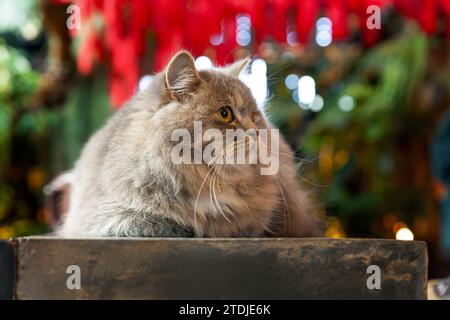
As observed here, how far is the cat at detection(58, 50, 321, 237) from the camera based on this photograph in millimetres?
1302

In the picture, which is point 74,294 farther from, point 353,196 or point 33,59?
point 33,59

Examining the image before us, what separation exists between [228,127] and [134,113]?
285mm

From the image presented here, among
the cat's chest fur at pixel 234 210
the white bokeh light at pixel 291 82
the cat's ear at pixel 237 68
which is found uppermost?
the white bokeh light at pixel 291 82

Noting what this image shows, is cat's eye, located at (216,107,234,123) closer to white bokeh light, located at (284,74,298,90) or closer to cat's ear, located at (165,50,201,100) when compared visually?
cat's ear, located at (165,50,201,100)

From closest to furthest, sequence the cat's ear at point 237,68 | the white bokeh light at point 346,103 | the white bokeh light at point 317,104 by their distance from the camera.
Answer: the cat's ear at point 237,68
the white bokeh light at point 346,103
the white bokeh light at point 317,104

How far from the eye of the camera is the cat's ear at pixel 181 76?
4.28 feet

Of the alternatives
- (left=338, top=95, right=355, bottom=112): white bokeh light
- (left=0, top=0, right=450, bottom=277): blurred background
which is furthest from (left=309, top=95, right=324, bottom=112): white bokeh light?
(left=338, top=95, right=355, bottom=112): white bokeh light

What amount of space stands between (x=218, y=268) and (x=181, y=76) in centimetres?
45

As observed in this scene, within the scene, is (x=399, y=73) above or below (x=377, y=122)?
above

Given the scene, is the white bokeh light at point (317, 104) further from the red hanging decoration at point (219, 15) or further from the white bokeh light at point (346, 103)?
the red hanging decoration at point (219, 15)

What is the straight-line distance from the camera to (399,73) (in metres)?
3.52

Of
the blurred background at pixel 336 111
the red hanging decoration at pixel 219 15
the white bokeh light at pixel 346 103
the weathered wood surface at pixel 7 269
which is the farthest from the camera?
the white bokeh light at pixel 346 103

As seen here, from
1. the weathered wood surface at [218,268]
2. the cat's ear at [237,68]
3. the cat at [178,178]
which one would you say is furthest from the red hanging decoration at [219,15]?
the weathered wood surface at [218,268]

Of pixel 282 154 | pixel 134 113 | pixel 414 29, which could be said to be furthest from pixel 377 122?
pixel 134 113
